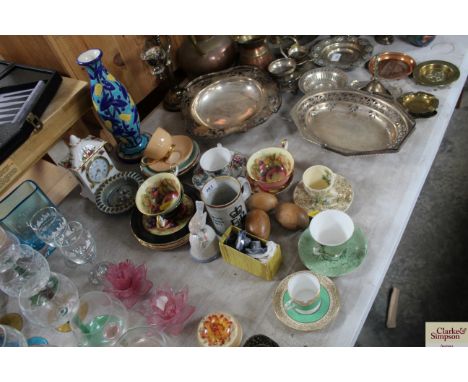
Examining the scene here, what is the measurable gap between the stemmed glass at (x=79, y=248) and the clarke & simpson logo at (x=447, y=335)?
813mm

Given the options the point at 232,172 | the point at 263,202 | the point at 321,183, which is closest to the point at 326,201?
the point at 321,183

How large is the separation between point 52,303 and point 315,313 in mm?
553

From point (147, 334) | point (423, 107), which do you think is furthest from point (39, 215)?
point (423, 107)

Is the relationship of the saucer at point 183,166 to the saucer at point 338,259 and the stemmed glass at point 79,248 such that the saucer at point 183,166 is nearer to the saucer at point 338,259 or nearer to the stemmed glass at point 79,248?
the stemmed glass at point 79,248

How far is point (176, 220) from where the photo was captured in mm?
982

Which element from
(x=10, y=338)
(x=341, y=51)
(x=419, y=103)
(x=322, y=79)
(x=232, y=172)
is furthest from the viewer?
(x=341, y=51)

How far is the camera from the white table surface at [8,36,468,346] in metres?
0.82

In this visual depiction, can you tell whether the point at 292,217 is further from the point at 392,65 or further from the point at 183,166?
the point at 392,65

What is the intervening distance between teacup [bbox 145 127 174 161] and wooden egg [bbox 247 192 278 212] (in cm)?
30

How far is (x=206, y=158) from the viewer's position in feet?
3.41

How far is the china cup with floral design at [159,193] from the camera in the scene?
0.95 m

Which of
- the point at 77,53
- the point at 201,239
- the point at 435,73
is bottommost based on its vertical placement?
the point at 435,73

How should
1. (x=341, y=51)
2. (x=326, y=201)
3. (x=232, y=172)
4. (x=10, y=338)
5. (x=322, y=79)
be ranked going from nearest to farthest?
(x=10, y=338) → (x=326, y=201) → (x=232, y=172) → (x=322, y=79) → (x=341, y=51)

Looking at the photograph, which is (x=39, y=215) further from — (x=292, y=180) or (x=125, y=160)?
(x=292, y=180)
